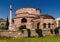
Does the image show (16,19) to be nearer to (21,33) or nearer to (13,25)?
(13,25)

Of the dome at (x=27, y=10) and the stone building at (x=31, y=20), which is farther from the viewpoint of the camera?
the dome at (x=27, y=10)

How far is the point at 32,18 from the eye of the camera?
37344 mm

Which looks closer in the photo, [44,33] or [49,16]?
[44,33]

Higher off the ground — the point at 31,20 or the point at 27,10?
the point at 27,10

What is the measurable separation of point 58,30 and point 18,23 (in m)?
9.75

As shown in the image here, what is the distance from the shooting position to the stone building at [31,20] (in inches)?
1405

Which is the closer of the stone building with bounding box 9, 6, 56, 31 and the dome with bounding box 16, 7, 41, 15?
the stone building with bounding box 9, 6, 56, 31

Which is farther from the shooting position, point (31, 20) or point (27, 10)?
point (27, 10)

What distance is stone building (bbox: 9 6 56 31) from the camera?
35688 millimetres

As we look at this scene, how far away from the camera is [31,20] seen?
36875mm

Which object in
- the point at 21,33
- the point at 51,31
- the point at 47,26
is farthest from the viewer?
the point at 47,26

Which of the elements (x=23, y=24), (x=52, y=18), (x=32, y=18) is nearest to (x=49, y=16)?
(x=52, y=18)

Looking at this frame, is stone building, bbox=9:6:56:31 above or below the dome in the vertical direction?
below

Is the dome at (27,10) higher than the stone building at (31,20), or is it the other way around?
the dome at (27,10)
